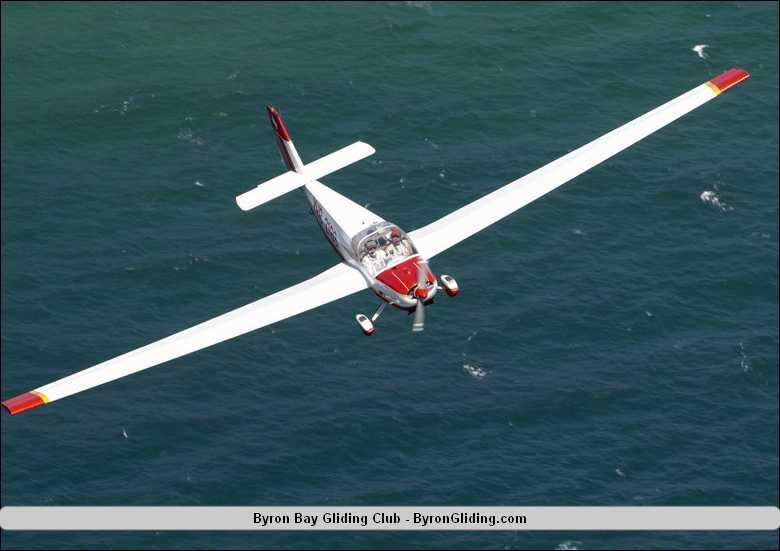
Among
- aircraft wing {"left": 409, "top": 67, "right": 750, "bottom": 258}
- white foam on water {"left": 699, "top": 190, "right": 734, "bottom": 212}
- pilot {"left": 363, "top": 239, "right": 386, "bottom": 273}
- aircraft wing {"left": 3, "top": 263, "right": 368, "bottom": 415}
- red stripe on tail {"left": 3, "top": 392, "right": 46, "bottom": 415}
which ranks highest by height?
white foam on water {"left": 699, "top": 190, "right": 734, "bottom": 212}

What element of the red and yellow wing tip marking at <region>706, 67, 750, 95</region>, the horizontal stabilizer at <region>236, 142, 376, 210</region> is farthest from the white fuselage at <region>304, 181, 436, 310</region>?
the red and yellow wing tip marking at <region>706, 67, 750, 95</region>

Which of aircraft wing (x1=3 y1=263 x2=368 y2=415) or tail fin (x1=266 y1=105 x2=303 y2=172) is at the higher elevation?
tail fin (x1=266 y1=105 x2=303 y2=172)

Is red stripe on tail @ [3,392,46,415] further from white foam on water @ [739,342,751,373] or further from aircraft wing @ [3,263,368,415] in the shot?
white foam on water @ [739,342,751,373]

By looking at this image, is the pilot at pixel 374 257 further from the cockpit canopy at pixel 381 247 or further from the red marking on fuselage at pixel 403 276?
the red marking on fuselage at pixel 403 276

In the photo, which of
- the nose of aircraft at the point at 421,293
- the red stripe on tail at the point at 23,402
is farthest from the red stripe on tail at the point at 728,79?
the red stripe on tail at the point at 23,402

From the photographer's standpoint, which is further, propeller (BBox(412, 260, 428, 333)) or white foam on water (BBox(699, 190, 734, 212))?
white foam on water (BBox(699, 190, 734, 212))

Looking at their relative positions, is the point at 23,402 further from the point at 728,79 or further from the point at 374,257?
the point at 728,79

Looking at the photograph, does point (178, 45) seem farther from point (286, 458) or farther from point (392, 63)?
point (286, 458)
